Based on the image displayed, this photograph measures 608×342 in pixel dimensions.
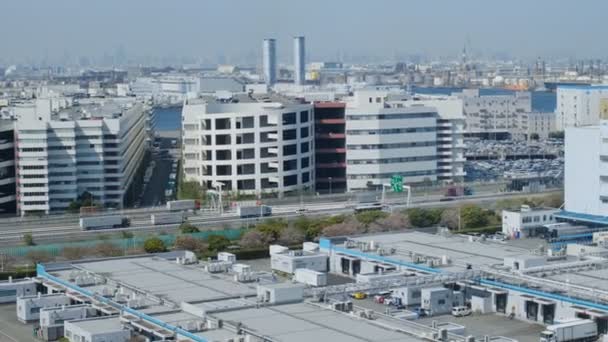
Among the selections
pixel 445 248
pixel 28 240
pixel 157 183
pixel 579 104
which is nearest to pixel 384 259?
pixel 445 248

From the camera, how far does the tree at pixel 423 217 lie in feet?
39.9

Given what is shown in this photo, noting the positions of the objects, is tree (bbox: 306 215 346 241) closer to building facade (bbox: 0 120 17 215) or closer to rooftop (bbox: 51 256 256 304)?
rooftop (bbox: 51 256 256 304)

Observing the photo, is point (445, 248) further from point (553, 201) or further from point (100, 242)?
point (553, 201)

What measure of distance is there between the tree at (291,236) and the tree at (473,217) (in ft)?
6.33

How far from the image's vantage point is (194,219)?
13.5 m

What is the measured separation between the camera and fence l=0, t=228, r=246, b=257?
35.4ft

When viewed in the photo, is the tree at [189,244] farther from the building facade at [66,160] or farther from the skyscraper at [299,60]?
the skyscraper at [299,60]

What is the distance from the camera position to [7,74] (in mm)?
73812

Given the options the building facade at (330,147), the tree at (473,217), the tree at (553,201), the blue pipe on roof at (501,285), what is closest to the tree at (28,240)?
the blue pipe on roof at (501,285)

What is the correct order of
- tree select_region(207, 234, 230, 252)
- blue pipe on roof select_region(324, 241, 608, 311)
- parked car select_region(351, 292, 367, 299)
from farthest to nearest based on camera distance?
tree select_region(207, 234, 230, 252), parked car select_region(351, 292, 367, 299), blue pipe on roof select_region(324, 241, 608, 311)

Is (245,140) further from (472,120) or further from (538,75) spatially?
(538,75)

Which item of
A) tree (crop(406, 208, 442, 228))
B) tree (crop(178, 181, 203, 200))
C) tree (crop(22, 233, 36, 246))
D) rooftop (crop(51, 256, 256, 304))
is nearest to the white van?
rooftop (crop(51, 256, 256, 304))

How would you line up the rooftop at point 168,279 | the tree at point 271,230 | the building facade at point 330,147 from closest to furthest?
the rooftop at point 168,279 < the tree at point 271,230 < the building facade at point 330,147

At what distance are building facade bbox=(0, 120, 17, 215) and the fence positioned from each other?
11.1 ft
